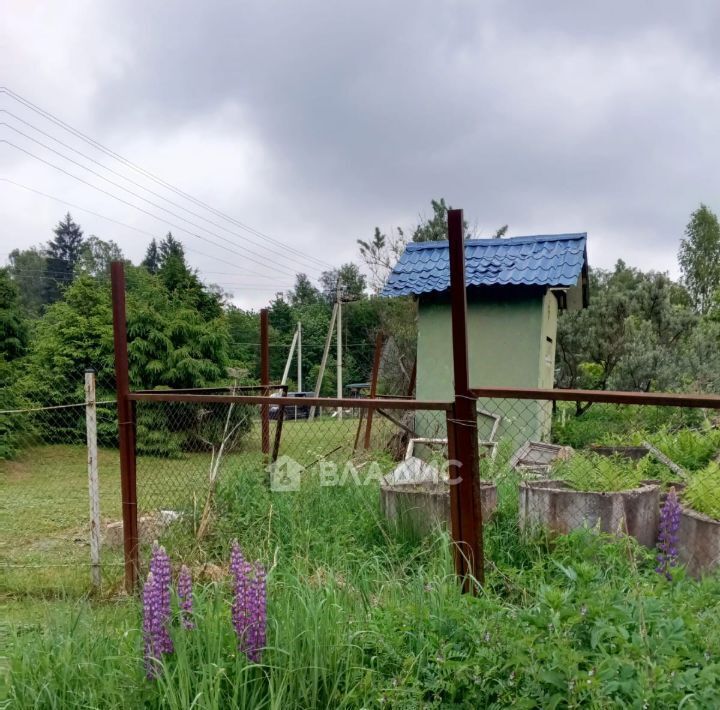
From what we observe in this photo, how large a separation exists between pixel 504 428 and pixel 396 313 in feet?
38.1

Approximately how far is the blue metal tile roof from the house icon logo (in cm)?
433

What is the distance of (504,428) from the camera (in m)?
8.87

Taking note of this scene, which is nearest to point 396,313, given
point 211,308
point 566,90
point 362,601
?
point 211,308

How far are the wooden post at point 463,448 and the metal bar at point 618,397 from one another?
11 cm

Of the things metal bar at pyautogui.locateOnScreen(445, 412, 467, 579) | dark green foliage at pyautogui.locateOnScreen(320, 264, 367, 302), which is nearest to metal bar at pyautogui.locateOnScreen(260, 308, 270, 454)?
metal bar at pyautogui.locateOnScreen(445, 412, 467, 579)

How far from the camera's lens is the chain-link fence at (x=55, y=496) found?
4426mm

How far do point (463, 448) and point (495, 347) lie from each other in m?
6.41

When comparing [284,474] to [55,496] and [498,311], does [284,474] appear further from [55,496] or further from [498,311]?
[498,311]

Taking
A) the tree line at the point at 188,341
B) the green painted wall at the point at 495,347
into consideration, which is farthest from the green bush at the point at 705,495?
the tree line at the point at 188,341

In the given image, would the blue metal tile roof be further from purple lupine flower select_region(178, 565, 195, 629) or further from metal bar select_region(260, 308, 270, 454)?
purple lupine flower select_region(178, 565, 195, 629)

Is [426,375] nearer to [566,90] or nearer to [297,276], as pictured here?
[566,90]

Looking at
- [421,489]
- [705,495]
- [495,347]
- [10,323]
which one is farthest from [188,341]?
[705,495]

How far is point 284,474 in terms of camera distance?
16.7 feet

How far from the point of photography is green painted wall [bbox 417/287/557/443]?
29.5 feet
